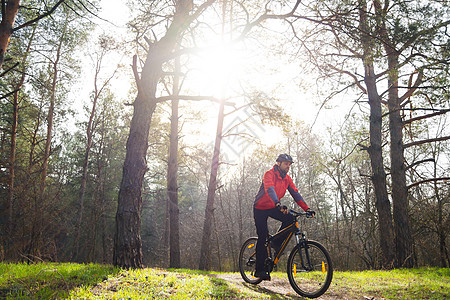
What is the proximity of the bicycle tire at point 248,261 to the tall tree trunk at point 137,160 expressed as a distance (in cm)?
197

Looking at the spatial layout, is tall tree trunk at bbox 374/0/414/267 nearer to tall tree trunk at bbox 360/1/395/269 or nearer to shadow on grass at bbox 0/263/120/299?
tall tree trunk at bbox 360/1/395/269

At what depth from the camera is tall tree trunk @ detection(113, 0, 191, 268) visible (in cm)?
538

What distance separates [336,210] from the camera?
18.5m

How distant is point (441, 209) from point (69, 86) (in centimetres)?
1700

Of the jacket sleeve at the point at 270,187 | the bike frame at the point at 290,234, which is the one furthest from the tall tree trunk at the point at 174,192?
the jacket sleeve at the point at 270,187

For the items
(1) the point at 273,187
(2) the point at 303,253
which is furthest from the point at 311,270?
(1) the point at 273,187

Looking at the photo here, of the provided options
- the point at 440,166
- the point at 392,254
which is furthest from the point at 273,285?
the point at 440,166

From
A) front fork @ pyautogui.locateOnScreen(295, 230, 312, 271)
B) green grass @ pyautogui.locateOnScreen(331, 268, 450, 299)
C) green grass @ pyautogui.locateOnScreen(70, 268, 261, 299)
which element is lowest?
green grass @ pyautogui.locateOnScreen(331, 268, 450, 299)

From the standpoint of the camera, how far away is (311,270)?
13.9 feet

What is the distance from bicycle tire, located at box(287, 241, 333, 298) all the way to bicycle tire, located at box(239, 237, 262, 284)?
3.75 feet

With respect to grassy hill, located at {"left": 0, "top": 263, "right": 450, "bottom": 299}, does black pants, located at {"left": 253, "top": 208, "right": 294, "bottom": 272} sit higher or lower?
higher

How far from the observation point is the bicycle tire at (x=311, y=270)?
13.5 feet

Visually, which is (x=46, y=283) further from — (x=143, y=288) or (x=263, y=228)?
(x=263, y=228)

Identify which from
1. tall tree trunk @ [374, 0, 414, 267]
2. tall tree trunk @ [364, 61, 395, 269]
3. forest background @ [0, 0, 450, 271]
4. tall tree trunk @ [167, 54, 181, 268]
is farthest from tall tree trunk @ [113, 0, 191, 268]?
tall tree trunk @ [374, 0, 414, 267]
